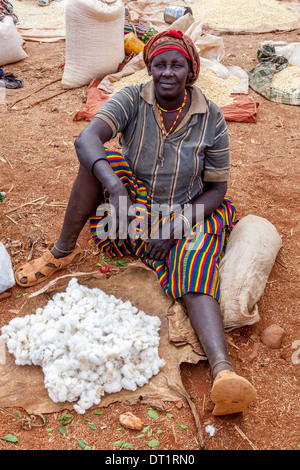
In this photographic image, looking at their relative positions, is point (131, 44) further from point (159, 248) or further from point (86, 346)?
point (86, 346)

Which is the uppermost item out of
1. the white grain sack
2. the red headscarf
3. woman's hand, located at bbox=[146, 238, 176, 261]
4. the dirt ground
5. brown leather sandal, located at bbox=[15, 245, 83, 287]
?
the red headscarf

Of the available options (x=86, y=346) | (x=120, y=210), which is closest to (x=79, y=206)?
(x=120, y=210)

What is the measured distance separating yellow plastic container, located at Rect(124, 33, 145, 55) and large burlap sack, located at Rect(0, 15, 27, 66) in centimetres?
149

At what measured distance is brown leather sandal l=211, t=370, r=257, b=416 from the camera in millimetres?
1634

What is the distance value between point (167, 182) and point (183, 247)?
377mm

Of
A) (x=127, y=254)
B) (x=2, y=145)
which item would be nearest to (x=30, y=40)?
(x=2, y=145)

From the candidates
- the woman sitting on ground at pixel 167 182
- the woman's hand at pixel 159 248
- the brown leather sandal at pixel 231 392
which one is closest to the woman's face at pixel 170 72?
the woman sitting on ground at pixel 167 182

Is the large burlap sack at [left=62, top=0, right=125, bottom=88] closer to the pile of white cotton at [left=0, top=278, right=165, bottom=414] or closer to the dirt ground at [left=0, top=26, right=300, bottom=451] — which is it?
the dirt ground at [left=0, top=26, right=300, bottom=451]

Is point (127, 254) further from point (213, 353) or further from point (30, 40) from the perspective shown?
point (30, 40)

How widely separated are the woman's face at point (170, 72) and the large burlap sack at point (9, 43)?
4.14m

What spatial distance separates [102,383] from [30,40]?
6.25m

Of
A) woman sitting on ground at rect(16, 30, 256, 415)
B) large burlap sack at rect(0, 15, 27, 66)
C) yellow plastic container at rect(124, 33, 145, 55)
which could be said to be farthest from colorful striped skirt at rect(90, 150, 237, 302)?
large burlap sack at rect(0, 15, 27, 66)

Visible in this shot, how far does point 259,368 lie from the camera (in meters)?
2.04

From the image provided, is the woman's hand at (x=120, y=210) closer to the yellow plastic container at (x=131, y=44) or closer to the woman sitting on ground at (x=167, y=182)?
the woman sitting on ground at (x=167, y=182)
